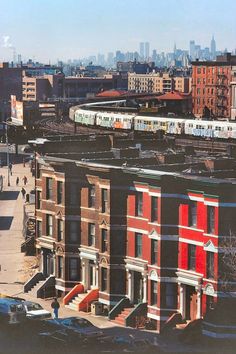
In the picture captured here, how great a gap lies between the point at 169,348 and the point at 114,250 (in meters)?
6.33

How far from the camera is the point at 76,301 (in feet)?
121

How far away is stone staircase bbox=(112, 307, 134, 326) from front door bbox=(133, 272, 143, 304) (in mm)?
→ 449

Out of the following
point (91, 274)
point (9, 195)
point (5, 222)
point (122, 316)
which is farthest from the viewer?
point (9, 195)

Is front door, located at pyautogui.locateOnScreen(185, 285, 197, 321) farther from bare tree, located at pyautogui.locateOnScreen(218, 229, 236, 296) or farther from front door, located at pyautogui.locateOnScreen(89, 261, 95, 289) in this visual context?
front door, located at pyautogui.locateOnScreen(89, 261, 95, 289)

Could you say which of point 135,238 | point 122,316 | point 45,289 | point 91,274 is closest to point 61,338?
point 122,316

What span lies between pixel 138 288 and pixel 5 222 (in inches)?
963

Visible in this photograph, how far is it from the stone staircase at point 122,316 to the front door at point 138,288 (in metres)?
0.45

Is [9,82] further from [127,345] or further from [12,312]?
[127,345]

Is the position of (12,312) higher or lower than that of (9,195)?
higher

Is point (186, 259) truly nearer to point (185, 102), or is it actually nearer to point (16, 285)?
point (16, 285)

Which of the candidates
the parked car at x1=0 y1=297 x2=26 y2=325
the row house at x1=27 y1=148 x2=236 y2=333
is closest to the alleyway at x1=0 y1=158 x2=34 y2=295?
the row house at x1=27 y1=148 x2=236 y2=333

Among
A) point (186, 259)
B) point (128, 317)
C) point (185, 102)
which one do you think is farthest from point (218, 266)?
point (185, 102)

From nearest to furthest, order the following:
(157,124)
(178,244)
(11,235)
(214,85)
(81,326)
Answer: (81,326) < (178,244) < (11,235) < (157,124) < (214,85)

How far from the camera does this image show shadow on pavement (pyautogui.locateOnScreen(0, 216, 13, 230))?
185 feet
